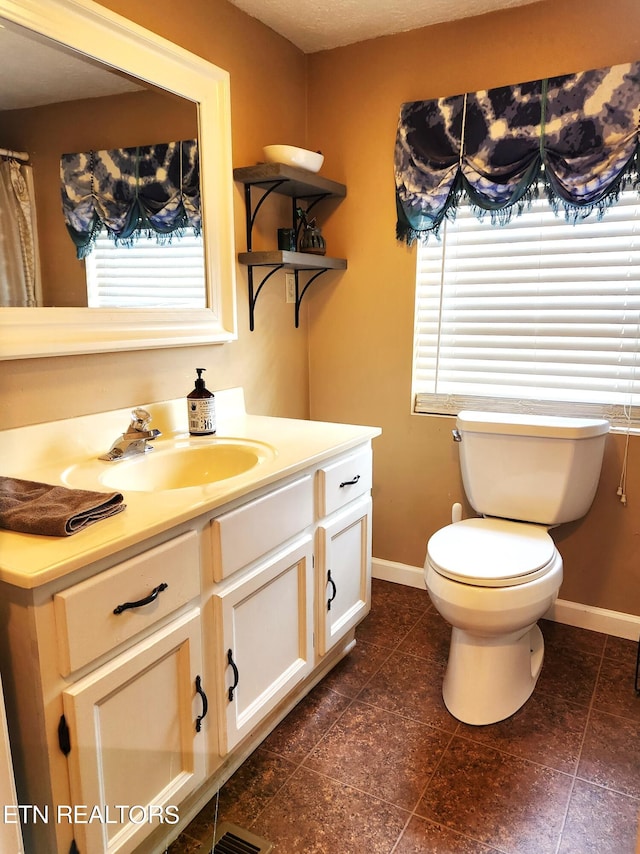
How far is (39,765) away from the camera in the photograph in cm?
102

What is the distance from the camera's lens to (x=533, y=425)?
78.5 inches

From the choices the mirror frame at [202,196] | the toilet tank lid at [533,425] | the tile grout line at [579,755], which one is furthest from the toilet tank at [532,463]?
the mirror frame at [202,196]

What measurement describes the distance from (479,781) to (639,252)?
1.74 m

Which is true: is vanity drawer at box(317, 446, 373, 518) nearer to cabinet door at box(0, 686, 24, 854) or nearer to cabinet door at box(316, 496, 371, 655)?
cabinet door at box(316, 496, 371, 655)

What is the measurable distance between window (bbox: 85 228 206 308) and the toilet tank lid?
3.41 feet

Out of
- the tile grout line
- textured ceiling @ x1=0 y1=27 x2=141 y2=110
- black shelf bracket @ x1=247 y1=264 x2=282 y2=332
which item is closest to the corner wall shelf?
black shelf bracket @ x1=247 y1=264 x2=282 y2=332

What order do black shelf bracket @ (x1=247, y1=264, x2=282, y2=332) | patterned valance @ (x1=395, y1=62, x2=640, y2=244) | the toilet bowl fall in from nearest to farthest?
the toilet bowl, patterned valance @ (x1=395, y1=62, x2=640, y2=244), black shelf bracket @ (x1=247, y1=264, x2=282, y2=332)

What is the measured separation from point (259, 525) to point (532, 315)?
1.39 meters

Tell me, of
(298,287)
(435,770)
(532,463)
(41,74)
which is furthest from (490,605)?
(41,74)

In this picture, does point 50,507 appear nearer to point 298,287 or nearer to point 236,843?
point 236,843

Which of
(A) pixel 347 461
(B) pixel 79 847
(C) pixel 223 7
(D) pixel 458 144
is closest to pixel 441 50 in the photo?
(D) pixel 458 144

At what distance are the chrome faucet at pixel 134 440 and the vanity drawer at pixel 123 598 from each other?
0.43 m

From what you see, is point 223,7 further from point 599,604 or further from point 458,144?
point 599,604

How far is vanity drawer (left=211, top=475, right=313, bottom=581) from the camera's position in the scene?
134 centimetres
